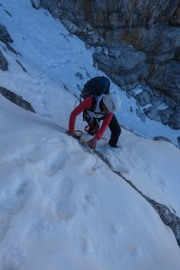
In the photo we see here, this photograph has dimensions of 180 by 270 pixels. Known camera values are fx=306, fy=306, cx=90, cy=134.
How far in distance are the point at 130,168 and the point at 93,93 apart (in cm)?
173

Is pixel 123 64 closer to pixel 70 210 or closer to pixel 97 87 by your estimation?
pixel 97 87

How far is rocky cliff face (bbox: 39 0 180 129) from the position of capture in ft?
88.9

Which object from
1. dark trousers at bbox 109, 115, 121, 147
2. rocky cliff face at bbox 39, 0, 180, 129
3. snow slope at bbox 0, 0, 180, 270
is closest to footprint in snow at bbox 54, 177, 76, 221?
snow slope at bbox 0, 0, 180, 270

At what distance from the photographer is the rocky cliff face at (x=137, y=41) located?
2711 cm

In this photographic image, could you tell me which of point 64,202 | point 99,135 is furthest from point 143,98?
point 64,202

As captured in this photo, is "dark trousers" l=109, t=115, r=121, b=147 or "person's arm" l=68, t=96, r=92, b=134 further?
"dark trousers" l=109, t=115, r=121, b=147

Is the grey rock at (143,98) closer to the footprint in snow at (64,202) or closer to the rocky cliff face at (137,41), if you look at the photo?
the rocky cliff face at (137,41)

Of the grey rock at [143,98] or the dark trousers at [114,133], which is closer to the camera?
the dark trousers at [114,133]

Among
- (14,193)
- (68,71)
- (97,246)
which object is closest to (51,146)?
(14,193)

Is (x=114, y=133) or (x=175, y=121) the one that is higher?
(x=114, y=133)

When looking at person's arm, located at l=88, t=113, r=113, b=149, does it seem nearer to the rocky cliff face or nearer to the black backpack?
the black backpack

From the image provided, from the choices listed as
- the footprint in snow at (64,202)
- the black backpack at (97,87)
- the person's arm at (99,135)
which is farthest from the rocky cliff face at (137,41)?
the footprint in snow at (64,202)

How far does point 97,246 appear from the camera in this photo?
3.16m

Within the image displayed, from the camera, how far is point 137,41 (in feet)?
94.7
